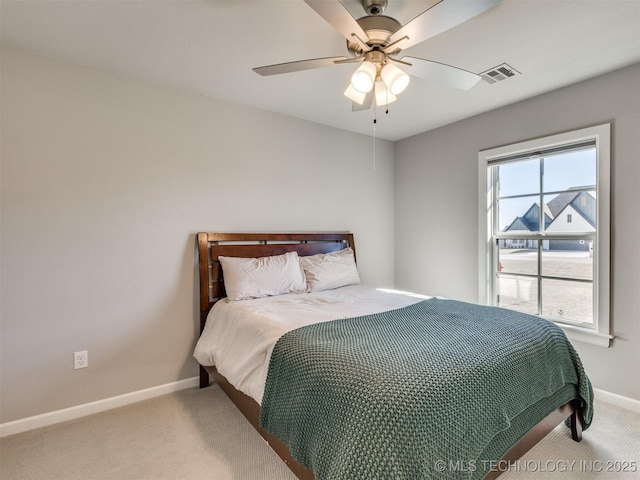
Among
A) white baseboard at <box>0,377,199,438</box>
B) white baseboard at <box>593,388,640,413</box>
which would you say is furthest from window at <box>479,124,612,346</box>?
white baseboard at <box>0,377,199,438</box>

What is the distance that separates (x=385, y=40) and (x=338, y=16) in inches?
13.0

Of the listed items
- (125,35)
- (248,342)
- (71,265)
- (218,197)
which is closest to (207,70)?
(125,35)

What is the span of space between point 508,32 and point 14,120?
123 inches

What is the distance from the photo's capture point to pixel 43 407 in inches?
83.3

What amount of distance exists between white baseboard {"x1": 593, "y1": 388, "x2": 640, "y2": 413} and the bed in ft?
2.20

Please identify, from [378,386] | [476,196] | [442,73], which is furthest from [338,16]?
[476,196]

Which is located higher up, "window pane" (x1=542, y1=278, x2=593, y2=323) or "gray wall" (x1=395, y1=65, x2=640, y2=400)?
"gray wall" (x1=395, y1=65, x2=640, y2=400)

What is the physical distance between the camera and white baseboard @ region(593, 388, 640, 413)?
2.26 metres

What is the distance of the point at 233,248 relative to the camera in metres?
2.79

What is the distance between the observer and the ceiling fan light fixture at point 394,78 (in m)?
1.58

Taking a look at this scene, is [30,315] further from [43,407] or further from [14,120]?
[14,120]

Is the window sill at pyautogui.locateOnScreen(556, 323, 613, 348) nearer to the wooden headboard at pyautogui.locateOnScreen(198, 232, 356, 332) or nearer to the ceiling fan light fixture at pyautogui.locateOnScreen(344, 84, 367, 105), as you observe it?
the wooden headboard at pyautogui.locateOnScreen(198, 232, 356, 332)

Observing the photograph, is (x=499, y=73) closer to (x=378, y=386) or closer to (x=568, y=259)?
(x=568, y=259)

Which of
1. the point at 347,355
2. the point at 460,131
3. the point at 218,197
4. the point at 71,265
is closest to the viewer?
the point at 347,355
